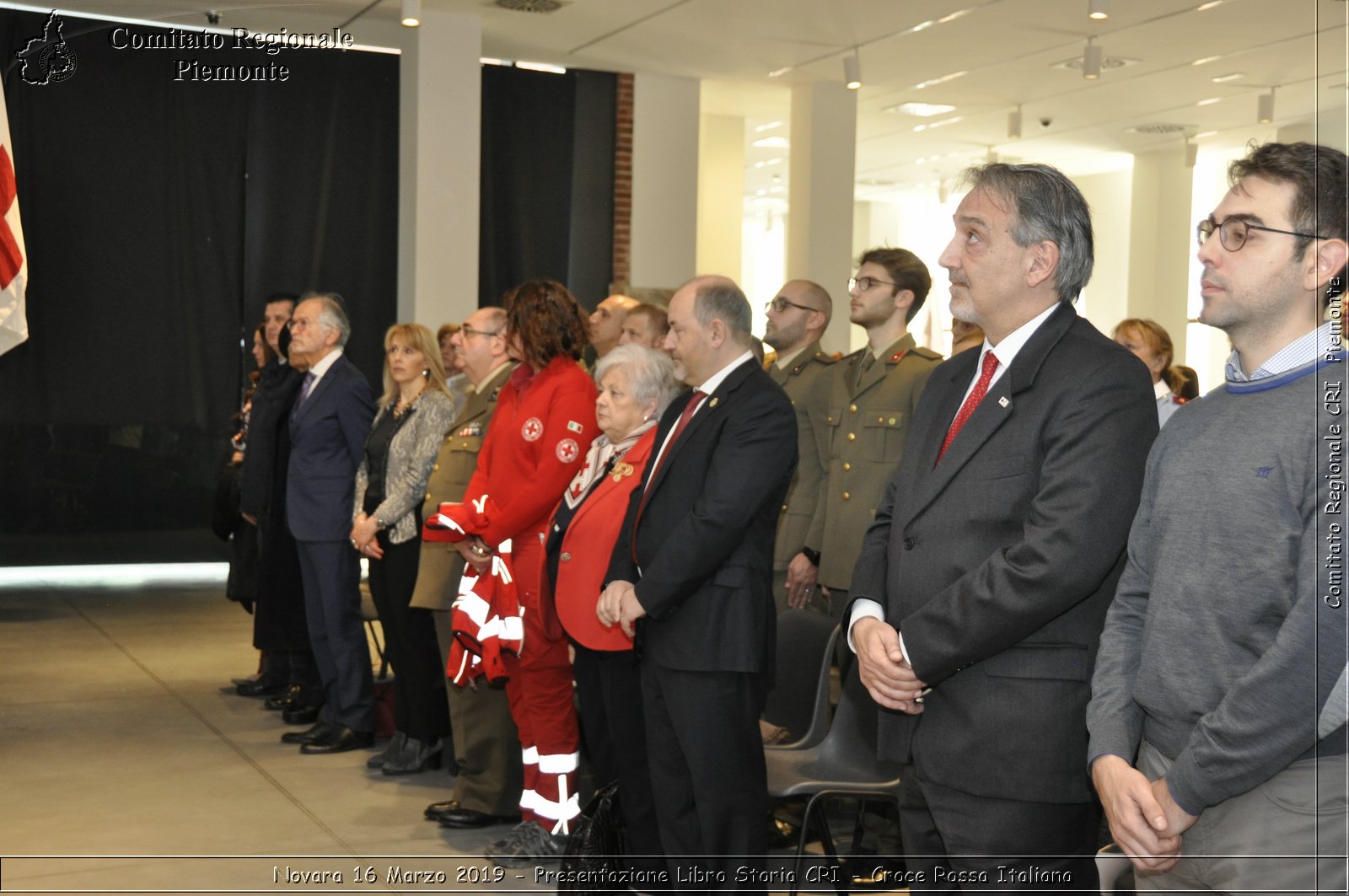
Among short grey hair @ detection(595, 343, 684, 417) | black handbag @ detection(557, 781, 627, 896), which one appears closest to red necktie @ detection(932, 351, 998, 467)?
short grey hair @ detection(595, 343, 684, 417)

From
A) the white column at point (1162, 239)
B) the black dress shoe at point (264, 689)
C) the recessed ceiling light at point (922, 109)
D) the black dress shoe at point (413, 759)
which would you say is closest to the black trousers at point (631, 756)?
→ the black dress shoe at point (413, 759)

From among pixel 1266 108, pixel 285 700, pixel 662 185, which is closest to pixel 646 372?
pixel 285 700

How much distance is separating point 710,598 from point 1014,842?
107cm

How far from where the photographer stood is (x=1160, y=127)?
38.0 feet

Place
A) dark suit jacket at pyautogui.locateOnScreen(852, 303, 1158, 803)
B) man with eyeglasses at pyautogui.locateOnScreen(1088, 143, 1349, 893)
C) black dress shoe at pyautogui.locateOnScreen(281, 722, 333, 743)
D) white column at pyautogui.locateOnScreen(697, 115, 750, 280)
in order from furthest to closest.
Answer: white column at pyautogui.locateOnScreen(697, 115, 750, 280), black dress shoe at pyautogui.locateOnScreen(281, 722, 333, 743), dark suit jacket at pyautogui.locateOnScreen(852, 303, 1158, 803), man with eyeglasses at pyautogui.locateOnScreen(1088, 143, 1349, 893)

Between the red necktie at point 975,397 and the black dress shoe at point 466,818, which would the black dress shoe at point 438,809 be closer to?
the black dress shoe at point 466,818

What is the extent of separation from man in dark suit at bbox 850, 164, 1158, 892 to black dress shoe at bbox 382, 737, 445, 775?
8.89 feet

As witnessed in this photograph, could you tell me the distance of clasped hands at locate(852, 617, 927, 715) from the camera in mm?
2092

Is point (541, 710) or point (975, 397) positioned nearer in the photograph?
point (975, 397)

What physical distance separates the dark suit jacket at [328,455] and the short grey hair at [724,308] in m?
2.12

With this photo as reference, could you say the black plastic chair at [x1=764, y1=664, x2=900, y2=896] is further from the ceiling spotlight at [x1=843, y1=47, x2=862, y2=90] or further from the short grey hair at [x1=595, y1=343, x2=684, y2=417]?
the ceiling spotlight at [x1=843, y1=47, x2=862, y2=90]

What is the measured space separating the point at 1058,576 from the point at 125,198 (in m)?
7.94

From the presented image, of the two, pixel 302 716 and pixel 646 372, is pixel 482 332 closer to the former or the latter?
pixel 646 372

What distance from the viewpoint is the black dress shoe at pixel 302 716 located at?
5.22 m
